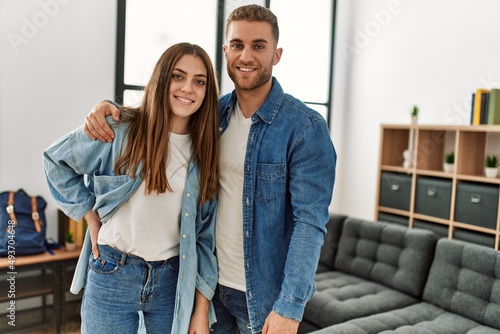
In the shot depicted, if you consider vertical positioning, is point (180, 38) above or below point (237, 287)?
above

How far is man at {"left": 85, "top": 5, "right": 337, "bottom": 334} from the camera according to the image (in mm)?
1427

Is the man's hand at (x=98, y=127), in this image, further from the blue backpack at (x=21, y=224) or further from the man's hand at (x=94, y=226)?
the blue backpack at (x=21, y=224)

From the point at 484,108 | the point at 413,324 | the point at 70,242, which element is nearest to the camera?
the point at 413,324

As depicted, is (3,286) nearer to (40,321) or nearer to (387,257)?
(40,321)

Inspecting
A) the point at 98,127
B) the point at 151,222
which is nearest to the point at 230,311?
the point at 151,222

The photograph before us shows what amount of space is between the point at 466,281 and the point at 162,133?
2.17 m

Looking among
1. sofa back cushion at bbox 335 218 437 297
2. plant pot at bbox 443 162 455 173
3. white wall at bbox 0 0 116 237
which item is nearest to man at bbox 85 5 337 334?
sofa back cushion at bbox 335 218 437 297

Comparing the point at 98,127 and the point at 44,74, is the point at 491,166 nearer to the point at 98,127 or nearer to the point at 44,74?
the point at 98,127

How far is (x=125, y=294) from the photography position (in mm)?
1469

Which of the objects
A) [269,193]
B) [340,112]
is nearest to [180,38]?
[340,112]

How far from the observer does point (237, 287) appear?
1565 mm

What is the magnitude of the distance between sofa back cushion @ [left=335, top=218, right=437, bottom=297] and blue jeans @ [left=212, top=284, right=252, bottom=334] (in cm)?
181

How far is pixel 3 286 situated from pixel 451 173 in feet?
11.1

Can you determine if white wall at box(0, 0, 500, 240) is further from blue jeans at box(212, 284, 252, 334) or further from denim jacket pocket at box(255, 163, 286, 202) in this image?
denim jacket pocket at box(255, 163, 286, 202)
